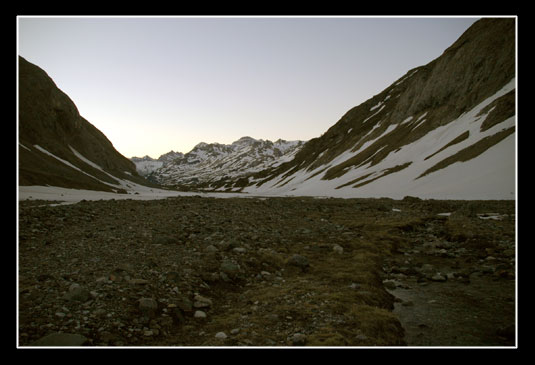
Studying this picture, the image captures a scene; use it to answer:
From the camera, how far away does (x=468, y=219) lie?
2083 centimetres

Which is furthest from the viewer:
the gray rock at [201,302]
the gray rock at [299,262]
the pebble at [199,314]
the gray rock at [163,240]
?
the gray rock at [163,240]

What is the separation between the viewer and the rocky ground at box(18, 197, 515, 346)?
6.70 metres

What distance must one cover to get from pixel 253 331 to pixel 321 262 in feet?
22.1

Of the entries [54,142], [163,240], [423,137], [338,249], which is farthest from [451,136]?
[54,142]

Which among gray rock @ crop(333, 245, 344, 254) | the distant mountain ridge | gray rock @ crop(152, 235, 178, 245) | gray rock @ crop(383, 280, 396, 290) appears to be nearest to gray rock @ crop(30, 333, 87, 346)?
gray rock @ crop(152, 235, 178, 245)

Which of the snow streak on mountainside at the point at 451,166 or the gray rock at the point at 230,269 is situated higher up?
the snow streak on mountainside at the point at 451,166

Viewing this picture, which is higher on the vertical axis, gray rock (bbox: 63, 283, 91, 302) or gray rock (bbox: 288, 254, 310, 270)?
gray rock (bbox: 63, 283, 91, 302)

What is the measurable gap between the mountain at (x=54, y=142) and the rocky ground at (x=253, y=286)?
165ft

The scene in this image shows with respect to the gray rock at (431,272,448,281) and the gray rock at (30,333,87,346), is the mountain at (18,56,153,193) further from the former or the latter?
the gray rock at (431,272,448,281)

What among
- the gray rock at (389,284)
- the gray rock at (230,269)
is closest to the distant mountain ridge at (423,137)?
the gray rock at (389,284)

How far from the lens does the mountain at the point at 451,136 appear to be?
38.8 meters

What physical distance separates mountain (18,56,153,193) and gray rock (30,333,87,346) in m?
56.5

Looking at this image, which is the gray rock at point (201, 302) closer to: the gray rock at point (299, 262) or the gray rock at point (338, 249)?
the gray rock at point (299, 262)
